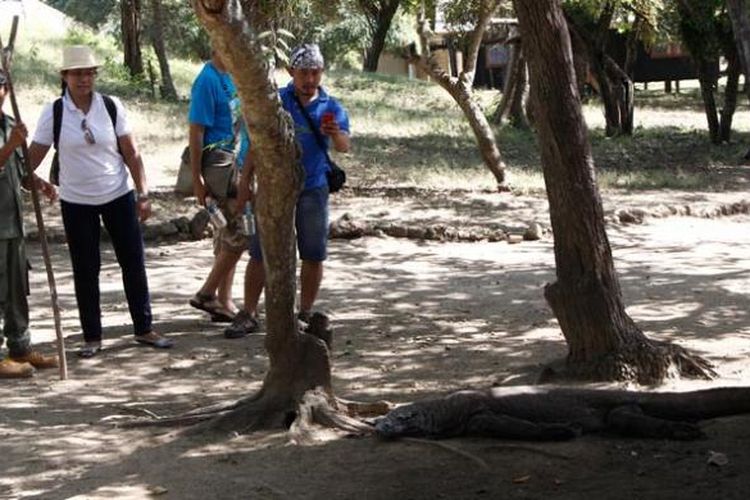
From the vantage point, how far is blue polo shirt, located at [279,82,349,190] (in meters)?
7.15

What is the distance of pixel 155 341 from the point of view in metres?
7.61

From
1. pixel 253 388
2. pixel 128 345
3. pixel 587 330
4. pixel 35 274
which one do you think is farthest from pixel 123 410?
→ pixel 35 274

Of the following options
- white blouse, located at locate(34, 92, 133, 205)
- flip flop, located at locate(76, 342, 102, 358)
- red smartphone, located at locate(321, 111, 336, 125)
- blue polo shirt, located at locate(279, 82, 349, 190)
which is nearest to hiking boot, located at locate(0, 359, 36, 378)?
flip flop, located at locate(76, 342, 102, 358)

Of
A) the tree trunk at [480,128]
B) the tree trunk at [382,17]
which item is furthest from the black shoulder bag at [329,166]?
the tree trunk at [382,17]

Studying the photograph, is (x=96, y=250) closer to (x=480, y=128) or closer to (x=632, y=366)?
(x=632, y=366)

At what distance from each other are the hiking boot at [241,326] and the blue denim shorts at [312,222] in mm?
709

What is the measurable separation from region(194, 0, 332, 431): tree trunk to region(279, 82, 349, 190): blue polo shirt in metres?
1.59

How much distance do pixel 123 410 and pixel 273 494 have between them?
1642mm

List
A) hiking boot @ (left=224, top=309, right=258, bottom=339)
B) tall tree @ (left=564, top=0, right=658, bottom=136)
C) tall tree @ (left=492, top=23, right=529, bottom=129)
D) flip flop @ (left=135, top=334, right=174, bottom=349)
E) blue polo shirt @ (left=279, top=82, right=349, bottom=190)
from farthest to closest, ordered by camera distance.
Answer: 1. tall tree @ (left=492, top=23, right=529, bottom=129)
2. tall tree @ (left=564, top=0, right=658, bottom=136)
3. hiking boot @ (left=224, top=309, right=258, bottom=339)
4. flip flop @ (left=135, top=334, right=174, bottom=349)
5. blue polo shirt @ (left=279, top=82, right=349, bottom=190)

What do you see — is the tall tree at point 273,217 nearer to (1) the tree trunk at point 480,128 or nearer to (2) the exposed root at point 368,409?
(2) the exposed root at point 368,409

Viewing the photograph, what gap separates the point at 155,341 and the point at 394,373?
1560mm

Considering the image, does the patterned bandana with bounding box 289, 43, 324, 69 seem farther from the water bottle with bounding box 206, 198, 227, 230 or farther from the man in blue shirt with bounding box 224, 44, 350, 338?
the water bottle with bounding box 206, 198, 227, 230

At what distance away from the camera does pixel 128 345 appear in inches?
304

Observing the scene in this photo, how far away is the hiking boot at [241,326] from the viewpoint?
778 cm
